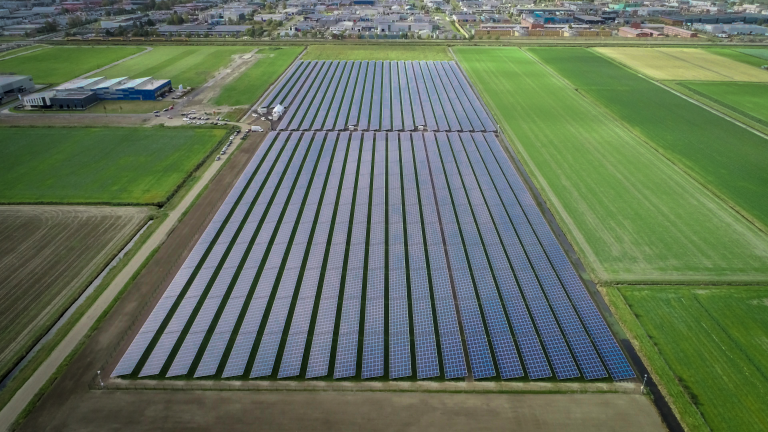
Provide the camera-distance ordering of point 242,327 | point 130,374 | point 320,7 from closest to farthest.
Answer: point 130,374
point 242,327
point 320,7

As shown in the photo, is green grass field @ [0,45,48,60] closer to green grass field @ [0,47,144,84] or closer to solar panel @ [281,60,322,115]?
green grass field @ [0,47,144,84]

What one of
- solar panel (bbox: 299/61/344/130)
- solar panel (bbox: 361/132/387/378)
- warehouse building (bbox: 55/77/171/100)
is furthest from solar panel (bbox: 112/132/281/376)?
warehouse building (bbox: 55/77/171/100)

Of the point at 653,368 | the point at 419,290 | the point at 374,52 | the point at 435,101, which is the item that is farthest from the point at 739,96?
the point at 419,290

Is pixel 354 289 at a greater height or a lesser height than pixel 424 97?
lesser

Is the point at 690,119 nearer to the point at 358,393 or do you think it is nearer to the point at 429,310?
the point at 429,310

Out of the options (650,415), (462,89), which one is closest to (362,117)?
(462,89)

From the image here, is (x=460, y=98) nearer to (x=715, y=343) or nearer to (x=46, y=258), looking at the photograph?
(x=715, y=343)
